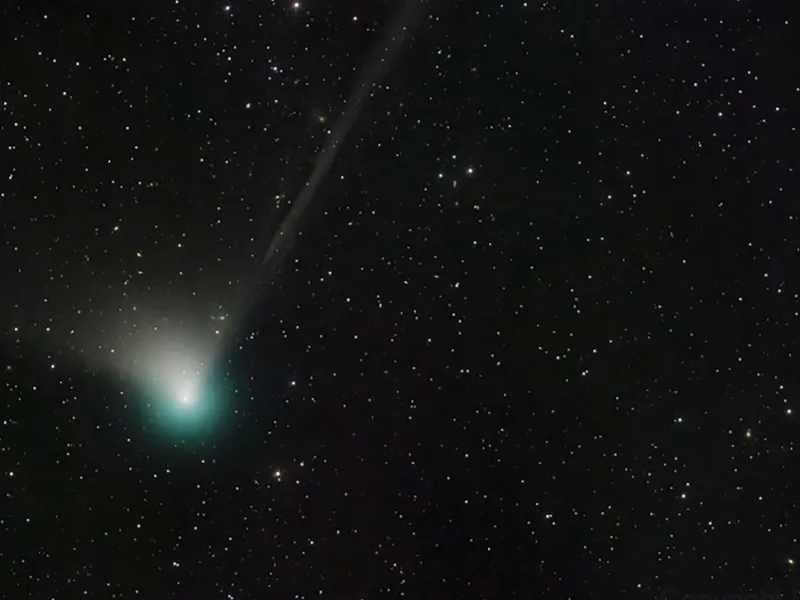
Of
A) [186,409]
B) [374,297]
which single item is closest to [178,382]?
[186,409]

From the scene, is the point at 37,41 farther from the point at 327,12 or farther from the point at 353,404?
the point at 353,404

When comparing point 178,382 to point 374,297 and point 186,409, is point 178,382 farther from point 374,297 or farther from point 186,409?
point 374,297

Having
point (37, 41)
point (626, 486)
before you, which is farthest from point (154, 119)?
point (626, 486)

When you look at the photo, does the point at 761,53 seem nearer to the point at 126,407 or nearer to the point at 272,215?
the point at 272,215

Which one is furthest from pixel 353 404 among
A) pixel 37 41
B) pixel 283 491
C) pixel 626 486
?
pixel 37 41

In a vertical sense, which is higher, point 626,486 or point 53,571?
point 53,571

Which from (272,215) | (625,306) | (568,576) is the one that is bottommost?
(568,576)
